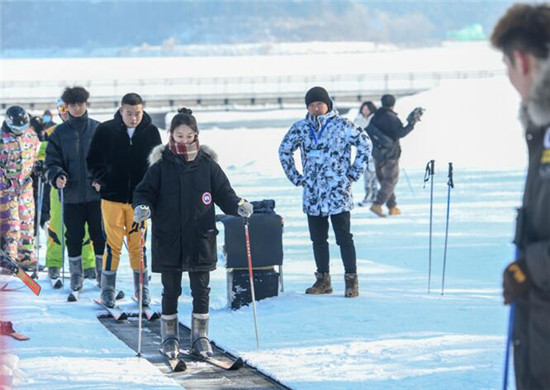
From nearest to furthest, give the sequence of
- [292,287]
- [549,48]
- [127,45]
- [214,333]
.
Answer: [549,48] → [214,333] → [292,287] → [127,45]

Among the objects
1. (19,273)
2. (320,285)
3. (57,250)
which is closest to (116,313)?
(320,285)

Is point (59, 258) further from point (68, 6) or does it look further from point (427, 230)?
point (68, 6)

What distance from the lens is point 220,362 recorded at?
6828 millimetres

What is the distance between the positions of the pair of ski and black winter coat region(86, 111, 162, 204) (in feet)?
5.83

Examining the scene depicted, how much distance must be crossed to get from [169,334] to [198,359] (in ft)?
0.73

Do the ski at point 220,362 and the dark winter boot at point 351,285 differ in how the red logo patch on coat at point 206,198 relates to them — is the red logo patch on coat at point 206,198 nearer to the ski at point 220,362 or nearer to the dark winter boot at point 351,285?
the ski at point 220,362

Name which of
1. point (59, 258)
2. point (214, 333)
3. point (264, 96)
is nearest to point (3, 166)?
point (59, 258)

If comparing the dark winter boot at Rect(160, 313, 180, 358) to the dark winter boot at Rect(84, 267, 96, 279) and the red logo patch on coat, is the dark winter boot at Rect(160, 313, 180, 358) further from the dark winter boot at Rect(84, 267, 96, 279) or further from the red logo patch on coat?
the dark winter boot at Rect(84, 267, 96, 279)

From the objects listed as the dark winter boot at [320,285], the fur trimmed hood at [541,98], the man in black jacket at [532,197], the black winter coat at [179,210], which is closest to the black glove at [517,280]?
the man in black jacket at [532,197]

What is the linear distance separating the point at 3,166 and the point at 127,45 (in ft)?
535

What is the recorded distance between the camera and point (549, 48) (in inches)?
145

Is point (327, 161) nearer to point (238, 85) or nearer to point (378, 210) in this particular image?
point (378, 210)

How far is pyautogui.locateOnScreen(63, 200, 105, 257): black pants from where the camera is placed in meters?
9.45

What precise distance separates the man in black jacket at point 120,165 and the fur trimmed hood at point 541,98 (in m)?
5.08
